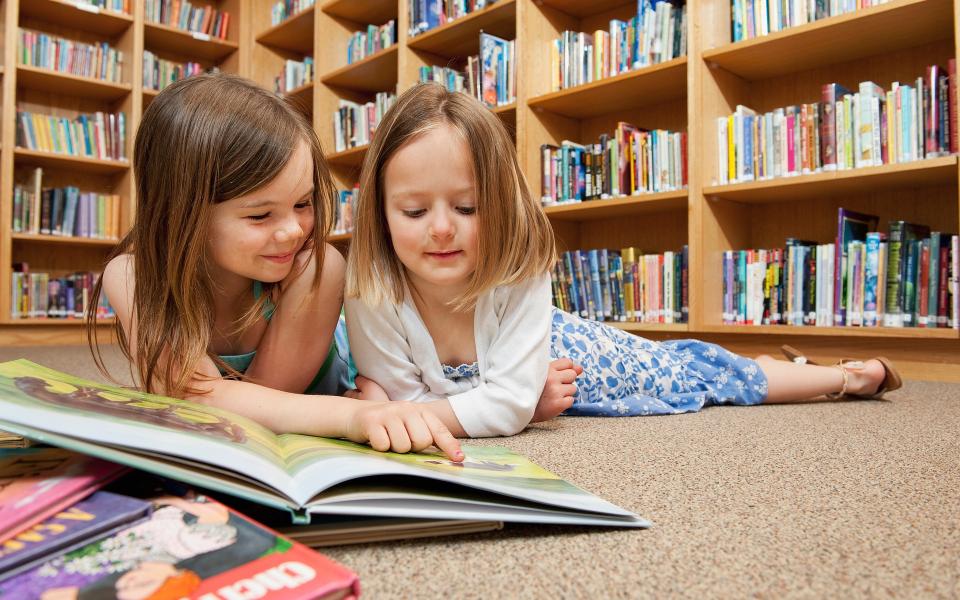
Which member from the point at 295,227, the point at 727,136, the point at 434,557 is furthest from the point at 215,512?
the point at 727,136

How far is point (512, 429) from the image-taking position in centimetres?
92

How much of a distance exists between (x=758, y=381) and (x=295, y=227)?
934 millimetres

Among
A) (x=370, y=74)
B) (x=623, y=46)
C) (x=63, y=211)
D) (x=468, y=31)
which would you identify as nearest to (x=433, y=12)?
(x=468, y=31)

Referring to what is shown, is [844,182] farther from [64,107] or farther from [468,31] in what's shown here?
[64,107]

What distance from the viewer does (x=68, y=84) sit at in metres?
3.35

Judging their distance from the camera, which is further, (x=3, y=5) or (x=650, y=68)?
(x=3, y=5)

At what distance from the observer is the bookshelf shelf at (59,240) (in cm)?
316

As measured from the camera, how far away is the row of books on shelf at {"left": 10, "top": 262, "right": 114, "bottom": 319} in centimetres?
322

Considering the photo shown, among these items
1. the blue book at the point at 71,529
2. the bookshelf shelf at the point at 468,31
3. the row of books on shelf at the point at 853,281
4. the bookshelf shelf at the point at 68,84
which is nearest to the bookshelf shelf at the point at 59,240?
the bookshelf shelf at the point at 68,84

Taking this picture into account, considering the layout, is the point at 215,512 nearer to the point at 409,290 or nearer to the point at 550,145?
the point at 409,290

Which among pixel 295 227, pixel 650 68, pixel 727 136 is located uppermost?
pixel 650 68

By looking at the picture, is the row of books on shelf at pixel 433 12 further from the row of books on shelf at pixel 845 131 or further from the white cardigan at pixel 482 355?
the white cardigan at pixel 482 355

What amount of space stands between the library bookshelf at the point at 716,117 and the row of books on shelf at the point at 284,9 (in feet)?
2.78

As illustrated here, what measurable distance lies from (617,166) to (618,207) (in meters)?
0.14
